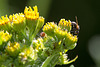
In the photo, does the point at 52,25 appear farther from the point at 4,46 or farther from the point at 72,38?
the point at 4,46

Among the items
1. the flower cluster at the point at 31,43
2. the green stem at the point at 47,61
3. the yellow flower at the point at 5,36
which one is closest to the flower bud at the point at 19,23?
the flower cluster at the point at 31,43

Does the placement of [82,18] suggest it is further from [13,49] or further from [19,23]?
[13,49]

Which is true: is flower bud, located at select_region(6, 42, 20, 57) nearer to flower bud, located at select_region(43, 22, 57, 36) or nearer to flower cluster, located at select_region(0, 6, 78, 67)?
flower cluster, located at select_region(0, 6, 78, 67)

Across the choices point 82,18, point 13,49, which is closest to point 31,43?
point 13,49

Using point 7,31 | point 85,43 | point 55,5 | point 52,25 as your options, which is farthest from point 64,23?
point 55,5

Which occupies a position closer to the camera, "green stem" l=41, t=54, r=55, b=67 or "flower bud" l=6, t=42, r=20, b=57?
"flower bud" l=6, t=42, r=20, b=57

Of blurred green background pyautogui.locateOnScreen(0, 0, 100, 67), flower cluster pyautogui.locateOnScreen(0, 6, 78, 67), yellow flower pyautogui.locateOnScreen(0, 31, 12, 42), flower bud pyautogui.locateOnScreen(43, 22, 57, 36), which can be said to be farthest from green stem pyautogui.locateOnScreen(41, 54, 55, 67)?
blurred green background pyautogui.locateOnScreen(0, 0, 100, 67)

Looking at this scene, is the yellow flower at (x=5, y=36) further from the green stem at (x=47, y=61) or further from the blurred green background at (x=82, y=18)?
the blurred green background at (x=82, y=18)

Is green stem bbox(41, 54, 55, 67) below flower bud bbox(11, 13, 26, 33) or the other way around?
below
